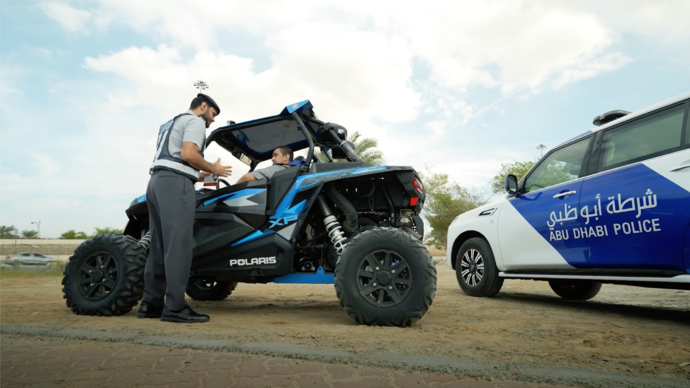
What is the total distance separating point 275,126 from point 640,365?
368cm

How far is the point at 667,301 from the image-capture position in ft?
19.1

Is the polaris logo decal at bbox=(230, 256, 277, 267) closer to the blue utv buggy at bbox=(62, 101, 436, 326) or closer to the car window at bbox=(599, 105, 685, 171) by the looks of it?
the blue utv buggy at bbox=(62, 101, 436, 326)

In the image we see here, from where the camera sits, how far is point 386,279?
354 cm

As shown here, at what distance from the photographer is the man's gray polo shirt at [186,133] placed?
157 inches

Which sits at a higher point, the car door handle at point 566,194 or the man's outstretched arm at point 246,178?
the man's outstretched arm at point 246,178

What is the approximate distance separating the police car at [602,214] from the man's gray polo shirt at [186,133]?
3.81 metres

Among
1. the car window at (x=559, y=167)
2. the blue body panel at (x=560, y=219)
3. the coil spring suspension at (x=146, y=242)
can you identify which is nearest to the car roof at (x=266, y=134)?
the coil spring suspension at (x=146, y=242)

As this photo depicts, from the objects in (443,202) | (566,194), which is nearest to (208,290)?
(566,194)

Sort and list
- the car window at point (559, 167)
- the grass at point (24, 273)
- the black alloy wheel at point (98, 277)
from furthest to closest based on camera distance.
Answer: the grass at point (24, 273)
the car window at point (559, 167)
the black alloy wheel at point (98, 277)

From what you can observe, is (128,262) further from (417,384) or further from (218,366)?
(417,384)

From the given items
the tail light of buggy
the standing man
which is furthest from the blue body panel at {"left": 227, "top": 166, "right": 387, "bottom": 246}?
the standing man

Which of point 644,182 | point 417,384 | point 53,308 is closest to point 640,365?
point 417,384

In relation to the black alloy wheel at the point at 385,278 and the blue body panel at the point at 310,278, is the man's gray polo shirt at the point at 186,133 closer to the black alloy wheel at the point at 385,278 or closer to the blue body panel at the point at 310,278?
the blue body panel at the point at 310,278

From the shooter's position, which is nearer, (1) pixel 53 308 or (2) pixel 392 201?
(2) pixel 392 201
